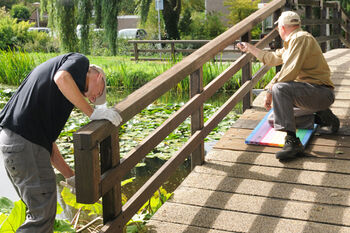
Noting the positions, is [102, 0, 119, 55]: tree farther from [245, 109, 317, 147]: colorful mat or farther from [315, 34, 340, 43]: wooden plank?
[245, 109, 317, 147]: colorful mat

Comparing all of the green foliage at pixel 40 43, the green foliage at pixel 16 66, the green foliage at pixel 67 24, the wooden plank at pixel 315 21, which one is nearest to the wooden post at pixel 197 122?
the wooden plank at pixel 315 21

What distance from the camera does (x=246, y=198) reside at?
3275 mm

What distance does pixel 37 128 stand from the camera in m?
2.32

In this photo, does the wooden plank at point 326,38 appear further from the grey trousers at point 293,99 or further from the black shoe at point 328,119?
the grey trousers at point 293,99

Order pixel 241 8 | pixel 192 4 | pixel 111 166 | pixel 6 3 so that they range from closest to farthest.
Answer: pixel 111 166 → pixel 241 8 → pixel 192 4 → pixel 6 3

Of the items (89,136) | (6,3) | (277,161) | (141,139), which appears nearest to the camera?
(89,136)

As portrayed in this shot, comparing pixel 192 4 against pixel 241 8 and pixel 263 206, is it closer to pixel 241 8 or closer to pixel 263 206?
pixel 241 8

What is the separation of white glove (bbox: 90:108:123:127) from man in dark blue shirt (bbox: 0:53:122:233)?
4 centimetres

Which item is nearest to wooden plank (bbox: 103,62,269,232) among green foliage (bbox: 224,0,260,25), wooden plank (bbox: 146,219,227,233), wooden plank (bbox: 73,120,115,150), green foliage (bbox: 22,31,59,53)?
wooden plank (bbox: 146,219,227,233)

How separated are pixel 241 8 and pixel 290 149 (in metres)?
23.5

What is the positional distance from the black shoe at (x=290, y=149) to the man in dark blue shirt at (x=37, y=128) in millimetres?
1864

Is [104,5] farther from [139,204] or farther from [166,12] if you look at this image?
[139,204]

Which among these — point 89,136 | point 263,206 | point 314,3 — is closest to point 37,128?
point 89,136

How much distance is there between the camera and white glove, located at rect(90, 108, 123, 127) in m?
2.40
